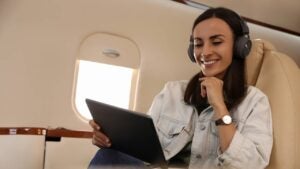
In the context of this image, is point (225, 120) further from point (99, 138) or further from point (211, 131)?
point (99, 138)

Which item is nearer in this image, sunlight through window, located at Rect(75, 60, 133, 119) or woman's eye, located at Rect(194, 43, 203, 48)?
woman's eye, located at Rect(194, 43, 203, 48)

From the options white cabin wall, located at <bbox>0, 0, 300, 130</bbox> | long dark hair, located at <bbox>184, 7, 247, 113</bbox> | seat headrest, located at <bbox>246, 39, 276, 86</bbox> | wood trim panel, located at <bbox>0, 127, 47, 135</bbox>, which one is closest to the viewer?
long dark hair, located at <bbox>184, 7, 247, 113</bbox>

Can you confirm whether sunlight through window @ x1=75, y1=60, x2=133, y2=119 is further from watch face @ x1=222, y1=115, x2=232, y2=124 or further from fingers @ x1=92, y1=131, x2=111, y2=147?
watch face @ x1=222, y1=115, x2=232, y2=124

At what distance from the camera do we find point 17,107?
155cm

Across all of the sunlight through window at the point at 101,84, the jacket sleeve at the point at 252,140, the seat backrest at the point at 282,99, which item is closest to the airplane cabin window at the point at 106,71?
the sunlight through window at the point at 101,84

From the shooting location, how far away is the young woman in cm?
94

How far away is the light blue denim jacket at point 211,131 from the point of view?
925 millimetres

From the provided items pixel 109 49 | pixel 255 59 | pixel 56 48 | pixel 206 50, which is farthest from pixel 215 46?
pixel 56 48

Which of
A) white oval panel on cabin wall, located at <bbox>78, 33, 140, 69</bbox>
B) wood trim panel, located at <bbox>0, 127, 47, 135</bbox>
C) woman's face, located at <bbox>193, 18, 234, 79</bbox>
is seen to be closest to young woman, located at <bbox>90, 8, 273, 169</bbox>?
A: woman's face, located at <bbox>193, 18, 234, 79</bbox>

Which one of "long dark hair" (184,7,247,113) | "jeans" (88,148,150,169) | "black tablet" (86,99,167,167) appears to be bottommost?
"jeans" (88,148,150,169)

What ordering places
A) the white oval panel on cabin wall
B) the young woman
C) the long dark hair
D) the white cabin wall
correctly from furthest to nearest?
the white oval panel on cabin wall → the white cabin wall → the long dark hair → the young woman

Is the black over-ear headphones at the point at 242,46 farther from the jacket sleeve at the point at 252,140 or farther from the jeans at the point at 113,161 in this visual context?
the jeans at the point at 113,161

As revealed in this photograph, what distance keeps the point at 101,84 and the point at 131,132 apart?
950 mm

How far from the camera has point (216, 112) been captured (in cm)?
97
